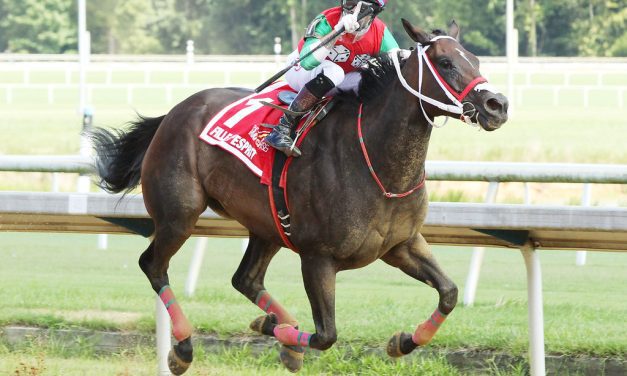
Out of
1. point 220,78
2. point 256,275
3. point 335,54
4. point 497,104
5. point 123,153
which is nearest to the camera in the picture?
point 497,104

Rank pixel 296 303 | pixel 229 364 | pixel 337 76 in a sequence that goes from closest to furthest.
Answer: pixel 337 76 < pixel 229 364 < pixel 296 303

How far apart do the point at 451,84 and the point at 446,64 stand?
0.10 m

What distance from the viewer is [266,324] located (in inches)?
244

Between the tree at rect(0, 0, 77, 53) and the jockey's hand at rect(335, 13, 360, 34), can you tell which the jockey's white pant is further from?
the tree at rect(0, 0, 77, 53)

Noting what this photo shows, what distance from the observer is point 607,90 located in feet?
102

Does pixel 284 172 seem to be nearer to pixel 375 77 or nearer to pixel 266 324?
pixel 375 77

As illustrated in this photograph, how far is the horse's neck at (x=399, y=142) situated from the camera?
17.7 ft

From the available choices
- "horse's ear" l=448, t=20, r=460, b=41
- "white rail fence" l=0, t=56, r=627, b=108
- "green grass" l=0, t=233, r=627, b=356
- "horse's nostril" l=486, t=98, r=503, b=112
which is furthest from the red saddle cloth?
"white rail fence" l=0, t=56, r=627, b=108

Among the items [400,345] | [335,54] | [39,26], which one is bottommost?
[400,345]

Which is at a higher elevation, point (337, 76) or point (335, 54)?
point (335, 54)

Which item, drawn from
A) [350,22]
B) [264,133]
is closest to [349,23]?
[350,22]

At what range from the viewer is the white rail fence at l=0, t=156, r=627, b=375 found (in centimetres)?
567

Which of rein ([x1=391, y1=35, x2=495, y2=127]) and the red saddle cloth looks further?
the red saddle cloth

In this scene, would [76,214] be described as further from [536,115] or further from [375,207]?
[536,115]
